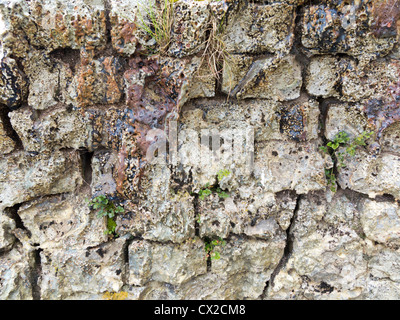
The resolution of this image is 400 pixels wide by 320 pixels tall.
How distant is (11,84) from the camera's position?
2.26m

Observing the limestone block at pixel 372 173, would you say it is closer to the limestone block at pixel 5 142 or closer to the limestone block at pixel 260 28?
the limestone block at pixel 260 28

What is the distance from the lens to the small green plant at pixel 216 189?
2.54 m

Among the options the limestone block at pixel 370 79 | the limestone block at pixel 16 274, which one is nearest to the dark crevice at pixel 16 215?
the limestone block at pixel 16 274

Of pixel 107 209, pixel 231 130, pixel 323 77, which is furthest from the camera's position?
pixel 107 209

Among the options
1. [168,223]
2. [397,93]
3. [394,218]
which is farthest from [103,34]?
[394,218]

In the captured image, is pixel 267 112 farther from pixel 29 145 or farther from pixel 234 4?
pixel 29 145

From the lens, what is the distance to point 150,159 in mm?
2426

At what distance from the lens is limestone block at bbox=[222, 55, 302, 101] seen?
2322 mm

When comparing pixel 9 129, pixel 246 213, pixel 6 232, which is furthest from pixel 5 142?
pixel 246 213

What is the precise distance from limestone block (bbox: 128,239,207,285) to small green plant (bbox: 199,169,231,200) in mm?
431

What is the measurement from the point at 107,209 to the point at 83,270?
58 cm

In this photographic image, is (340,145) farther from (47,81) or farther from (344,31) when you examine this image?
(47,81)

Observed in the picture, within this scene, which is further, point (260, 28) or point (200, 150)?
point (200, 150)

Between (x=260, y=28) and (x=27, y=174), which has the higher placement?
(x=260, y=28)
